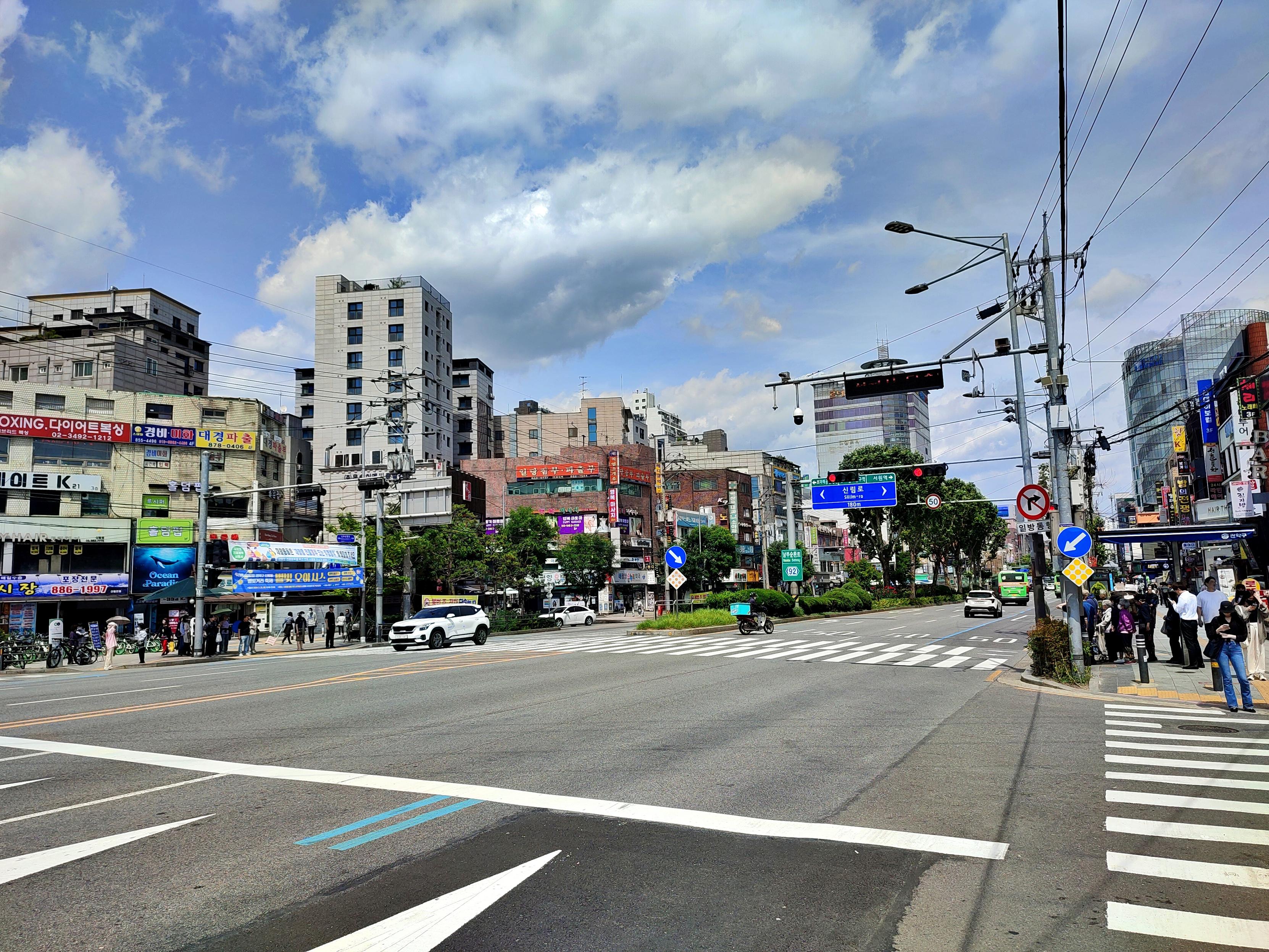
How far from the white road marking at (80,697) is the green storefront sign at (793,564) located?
35.1 meters

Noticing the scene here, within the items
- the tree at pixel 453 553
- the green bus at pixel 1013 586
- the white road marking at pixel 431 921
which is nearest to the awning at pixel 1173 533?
the white road marking at pixel 431 921

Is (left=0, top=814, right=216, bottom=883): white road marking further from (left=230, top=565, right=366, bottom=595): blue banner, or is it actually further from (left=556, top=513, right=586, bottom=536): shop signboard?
(left=556, top=513, right=586, bottom=536): shop signboard

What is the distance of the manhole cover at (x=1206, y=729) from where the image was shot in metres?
11.3

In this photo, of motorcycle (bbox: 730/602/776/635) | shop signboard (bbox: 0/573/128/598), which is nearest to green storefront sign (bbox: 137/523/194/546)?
shop signboard (bbox: 0/573/128/598)

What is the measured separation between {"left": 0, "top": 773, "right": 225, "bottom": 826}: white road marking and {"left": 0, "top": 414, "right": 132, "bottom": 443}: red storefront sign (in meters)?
46.6

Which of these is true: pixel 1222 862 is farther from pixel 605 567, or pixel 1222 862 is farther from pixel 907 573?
pixel 907 573

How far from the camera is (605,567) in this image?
2847 inches

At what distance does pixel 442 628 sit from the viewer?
3300cm

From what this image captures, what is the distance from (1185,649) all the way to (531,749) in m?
16.9

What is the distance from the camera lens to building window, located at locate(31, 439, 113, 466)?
4553 cm

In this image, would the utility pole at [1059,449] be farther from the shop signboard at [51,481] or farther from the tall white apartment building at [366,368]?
the tall white apartment building at [366,368]

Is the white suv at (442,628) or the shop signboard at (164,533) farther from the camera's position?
the shop signboard at (164,533)

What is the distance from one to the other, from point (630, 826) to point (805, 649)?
2047 cm

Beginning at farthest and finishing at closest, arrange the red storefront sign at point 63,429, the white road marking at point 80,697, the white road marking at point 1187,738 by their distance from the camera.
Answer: the red storefront sign at point 63,429, the white road marking at point 80,697, the white road marking at point 1187,738
